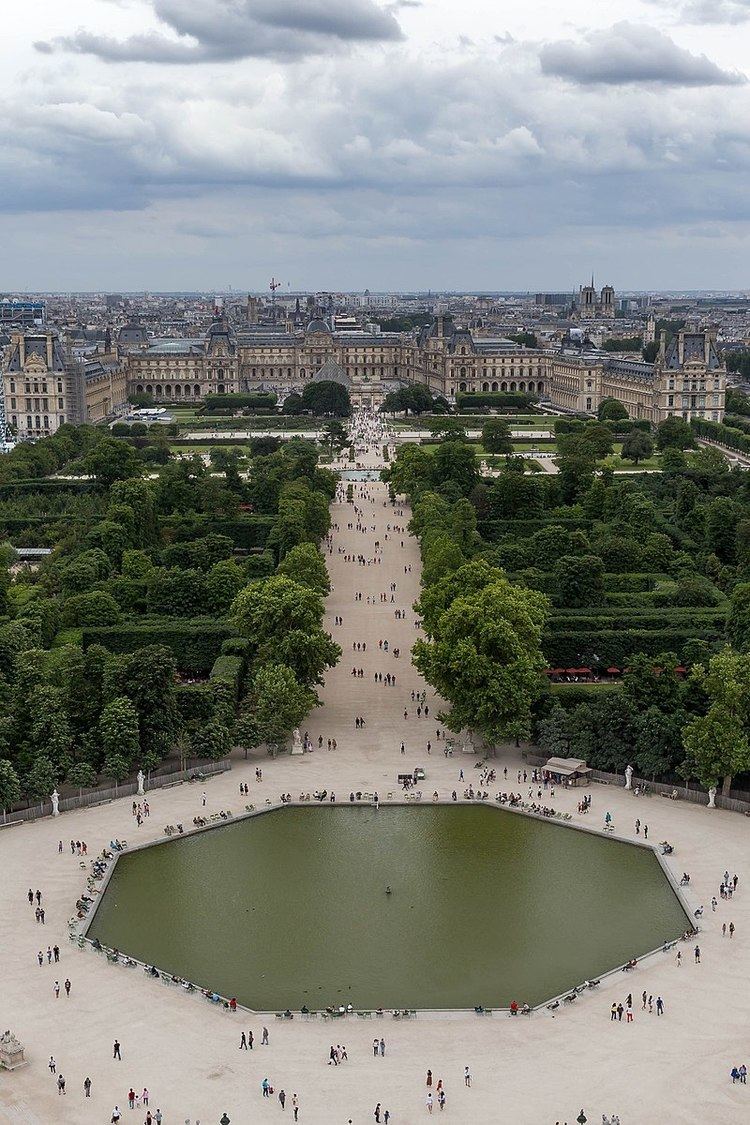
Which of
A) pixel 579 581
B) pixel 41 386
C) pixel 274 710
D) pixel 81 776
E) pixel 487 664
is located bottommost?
pixel 81 776

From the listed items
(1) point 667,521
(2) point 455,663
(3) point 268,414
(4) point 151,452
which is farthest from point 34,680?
(3) point 268,414

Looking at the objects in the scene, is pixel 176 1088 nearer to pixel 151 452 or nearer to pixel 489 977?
pixel 489 977

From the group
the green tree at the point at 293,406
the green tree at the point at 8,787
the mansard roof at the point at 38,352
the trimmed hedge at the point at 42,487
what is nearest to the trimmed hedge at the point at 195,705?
the green tree at the point at 8,787

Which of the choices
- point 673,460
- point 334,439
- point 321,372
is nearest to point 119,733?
point 673,460

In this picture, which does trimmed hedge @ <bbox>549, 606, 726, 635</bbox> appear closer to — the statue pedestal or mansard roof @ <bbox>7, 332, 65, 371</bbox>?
the statue pedestal

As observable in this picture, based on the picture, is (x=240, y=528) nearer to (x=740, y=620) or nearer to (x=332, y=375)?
(x=740, y=620)

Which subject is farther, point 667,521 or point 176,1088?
point 667,521

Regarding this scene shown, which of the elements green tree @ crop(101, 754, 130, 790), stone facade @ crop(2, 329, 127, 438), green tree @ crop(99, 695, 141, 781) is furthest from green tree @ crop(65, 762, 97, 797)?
stone facade @ crop(2, 329, 127, 438)
